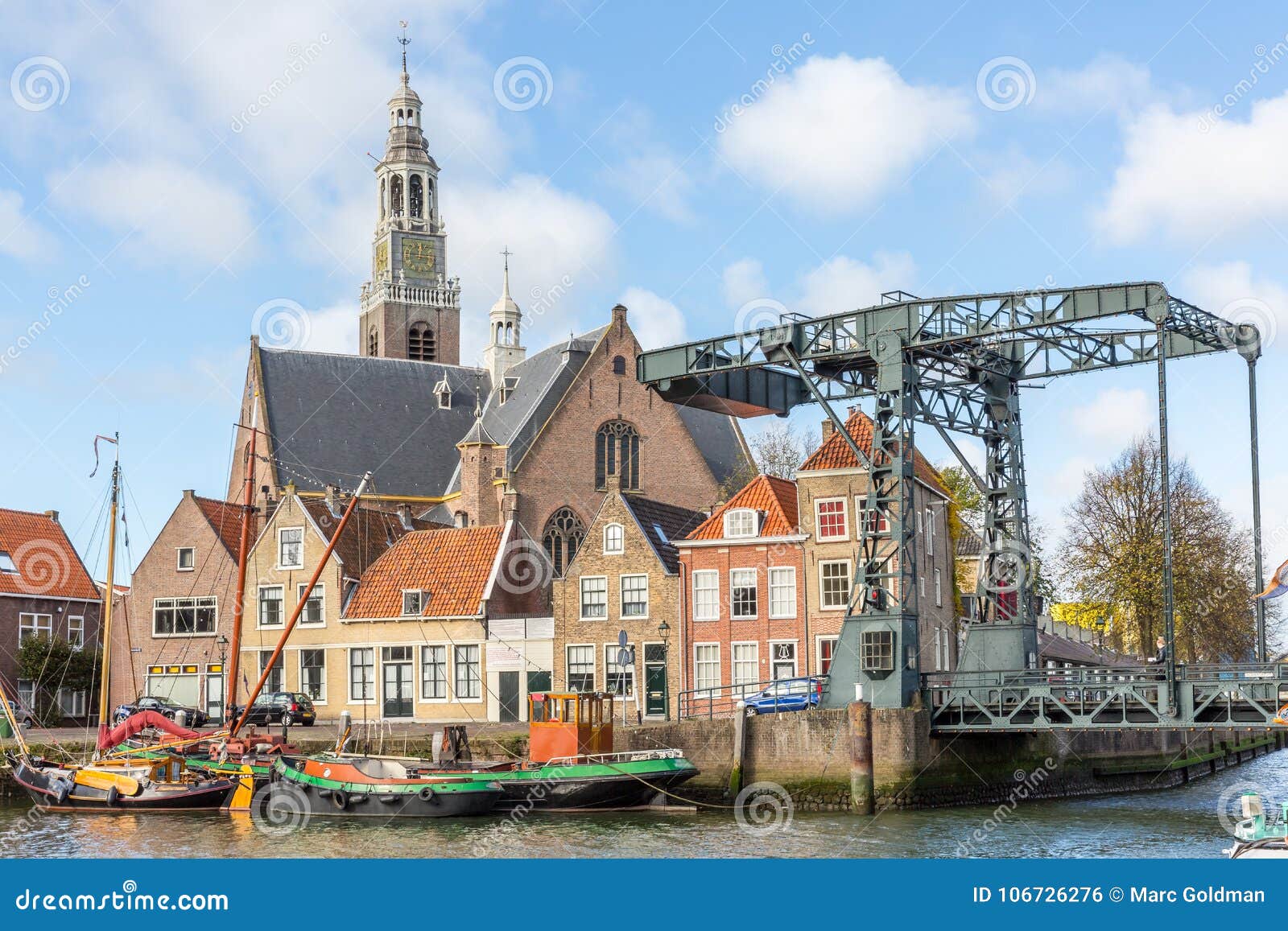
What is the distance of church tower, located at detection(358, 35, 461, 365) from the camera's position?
84.9 metres

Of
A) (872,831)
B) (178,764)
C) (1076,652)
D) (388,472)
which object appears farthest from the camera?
(388,472)

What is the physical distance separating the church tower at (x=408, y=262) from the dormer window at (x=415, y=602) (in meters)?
40.5

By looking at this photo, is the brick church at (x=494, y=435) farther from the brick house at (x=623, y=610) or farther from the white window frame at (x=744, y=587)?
the white window frame at (x=744, y=587)

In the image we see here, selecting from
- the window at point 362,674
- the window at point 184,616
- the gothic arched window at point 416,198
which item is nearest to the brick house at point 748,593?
the window at point 362,674

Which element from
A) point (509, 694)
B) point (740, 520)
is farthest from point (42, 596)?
point (740, 520)

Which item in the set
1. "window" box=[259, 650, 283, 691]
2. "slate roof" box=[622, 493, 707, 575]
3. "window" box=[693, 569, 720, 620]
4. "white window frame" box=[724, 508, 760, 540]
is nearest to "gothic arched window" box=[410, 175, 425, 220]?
"window" box=[259, 650, 283, 691]

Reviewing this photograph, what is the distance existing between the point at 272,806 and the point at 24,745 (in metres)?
7.57

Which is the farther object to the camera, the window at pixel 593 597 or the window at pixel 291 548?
the window at pixel 291 548

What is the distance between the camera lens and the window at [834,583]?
39.1m

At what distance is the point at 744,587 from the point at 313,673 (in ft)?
44.8

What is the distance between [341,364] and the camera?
218 ft

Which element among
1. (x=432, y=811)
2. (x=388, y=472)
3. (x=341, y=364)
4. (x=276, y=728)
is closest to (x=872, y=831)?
(x=432, y=811)
